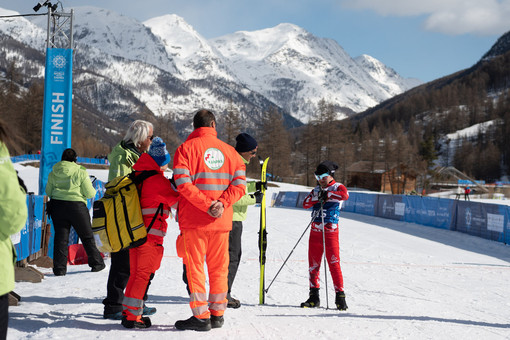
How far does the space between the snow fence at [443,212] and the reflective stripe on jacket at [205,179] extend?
1285cm

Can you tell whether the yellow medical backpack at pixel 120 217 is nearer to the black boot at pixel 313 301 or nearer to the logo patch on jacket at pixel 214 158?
the logo patch on jacket at pixel 214 158

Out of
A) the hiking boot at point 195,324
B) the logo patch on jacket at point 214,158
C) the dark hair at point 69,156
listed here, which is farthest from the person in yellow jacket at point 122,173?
the dark hair at point 69,156

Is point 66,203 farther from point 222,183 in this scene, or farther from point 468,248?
point 468,248

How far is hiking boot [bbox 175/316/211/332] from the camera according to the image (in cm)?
375

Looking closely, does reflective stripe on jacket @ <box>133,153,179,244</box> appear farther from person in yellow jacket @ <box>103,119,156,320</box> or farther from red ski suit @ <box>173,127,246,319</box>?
person in yellow jacket @ <box>103,119,156,320</box>

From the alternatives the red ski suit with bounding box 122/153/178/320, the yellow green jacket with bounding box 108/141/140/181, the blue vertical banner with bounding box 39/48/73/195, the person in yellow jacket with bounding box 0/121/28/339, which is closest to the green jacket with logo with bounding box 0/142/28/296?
the person in yellow jacket with bounding box 0/121/28/339

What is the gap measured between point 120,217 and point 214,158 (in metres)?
0.99

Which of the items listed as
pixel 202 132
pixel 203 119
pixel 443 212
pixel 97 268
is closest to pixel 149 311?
pixel 202 132

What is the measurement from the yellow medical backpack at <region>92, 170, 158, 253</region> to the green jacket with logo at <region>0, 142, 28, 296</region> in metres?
1.46

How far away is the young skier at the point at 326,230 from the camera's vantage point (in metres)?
5.13

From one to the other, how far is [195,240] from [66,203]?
317 cm

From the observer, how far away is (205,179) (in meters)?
3.82

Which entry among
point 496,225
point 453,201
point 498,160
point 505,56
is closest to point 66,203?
point 496,225

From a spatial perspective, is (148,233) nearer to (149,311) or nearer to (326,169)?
(149,311)
